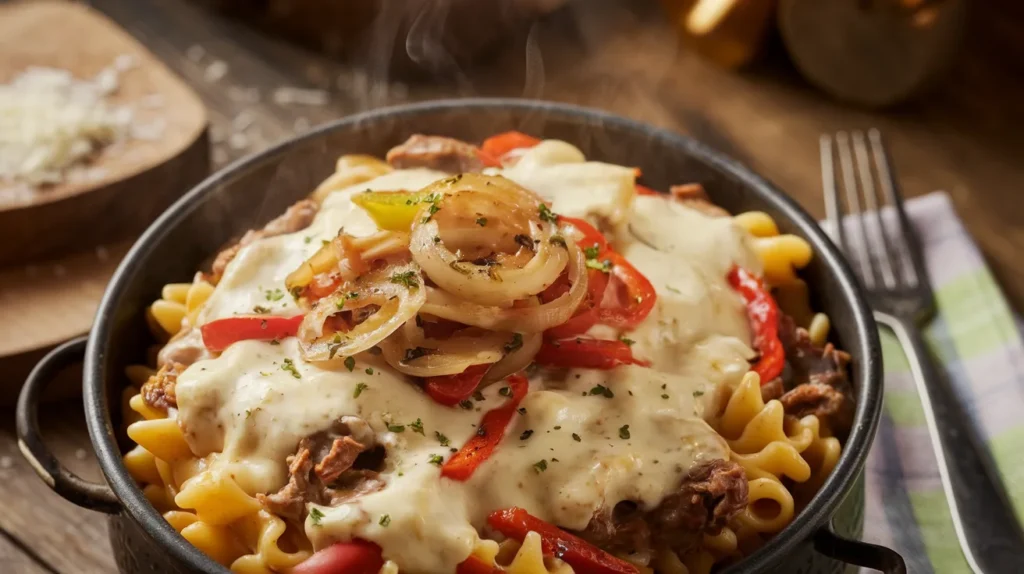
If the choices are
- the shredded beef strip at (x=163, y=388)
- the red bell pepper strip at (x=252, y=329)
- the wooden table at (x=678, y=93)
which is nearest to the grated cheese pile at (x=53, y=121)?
the wooden table at (x=678, y=93)

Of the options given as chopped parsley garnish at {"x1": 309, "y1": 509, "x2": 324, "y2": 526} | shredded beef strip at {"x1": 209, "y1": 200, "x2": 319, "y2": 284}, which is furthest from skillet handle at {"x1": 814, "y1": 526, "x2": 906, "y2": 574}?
shredded beef strip at {"x1": 209, "y1": 200, "x2": 319, "y2": 284}

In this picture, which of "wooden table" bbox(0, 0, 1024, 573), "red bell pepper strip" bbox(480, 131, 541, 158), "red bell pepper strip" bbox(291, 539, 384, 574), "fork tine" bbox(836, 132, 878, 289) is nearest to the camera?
"red bell pepper strip" bbox(291, 539, 384, 574)

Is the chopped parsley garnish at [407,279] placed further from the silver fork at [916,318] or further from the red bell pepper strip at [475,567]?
the silver fork at [916,318]

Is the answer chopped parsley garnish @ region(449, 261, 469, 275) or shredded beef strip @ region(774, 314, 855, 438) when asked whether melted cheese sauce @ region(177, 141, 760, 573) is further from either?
chopped parsley garnish @ region(449, 261, 469, 275)

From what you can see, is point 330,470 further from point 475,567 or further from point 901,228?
point 901,228

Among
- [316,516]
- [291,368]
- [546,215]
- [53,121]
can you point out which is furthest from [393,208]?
[53,121]
